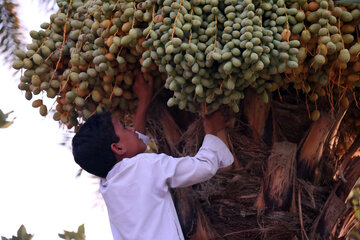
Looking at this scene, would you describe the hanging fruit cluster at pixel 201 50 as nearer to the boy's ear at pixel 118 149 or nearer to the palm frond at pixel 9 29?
the boy's ear at pixel 118 149

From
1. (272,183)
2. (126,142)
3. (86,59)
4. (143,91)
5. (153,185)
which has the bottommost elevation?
(272,183)

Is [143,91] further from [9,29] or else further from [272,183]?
[9,29]

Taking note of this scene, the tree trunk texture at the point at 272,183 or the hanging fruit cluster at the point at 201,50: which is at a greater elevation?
the hanging fruit cluster at the point at 201,50

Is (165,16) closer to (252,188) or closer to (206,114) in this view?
(206,114)

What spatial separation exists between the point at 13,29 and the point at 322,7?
194 cm

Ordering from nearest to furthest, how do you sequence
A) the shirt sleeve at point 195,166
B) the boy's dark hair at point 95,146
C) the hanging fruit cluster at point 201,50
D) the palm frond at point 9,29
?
the hanging fruit cluster at point 201,50 < the shirt sleeve at point 195,166 < the boy's dark hair at point 95,146 < the palm frond at point 9,29

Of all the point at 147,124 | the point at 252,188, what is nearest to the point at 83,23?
the point at 147,124

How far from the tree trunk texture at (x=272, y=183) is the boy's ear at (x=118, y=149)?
0.95ft

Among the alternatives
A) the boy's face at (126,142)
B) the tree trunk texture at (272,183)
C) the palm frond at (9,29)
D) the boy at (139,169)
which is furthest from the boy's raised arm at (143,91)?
the palm frond at (9,29)

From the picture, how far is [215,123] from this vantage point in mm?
2037

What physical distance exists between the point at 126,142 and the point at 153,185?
0.24 metres

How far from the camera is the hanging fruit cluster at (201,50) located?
66.8 inches

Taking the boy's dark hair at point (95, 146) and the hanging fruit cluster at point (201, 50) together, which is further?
the boy's dark hair at point (95, 146)

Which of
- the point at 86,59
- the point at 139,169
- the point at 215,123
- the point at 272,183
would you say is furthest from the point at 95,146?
the point at 272,183
